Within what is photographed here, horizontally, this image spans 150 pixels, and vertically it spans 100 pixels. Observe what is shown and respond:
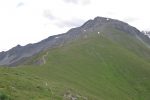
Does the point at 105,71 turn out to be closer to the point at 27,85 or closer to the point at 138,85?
the point at 138,85

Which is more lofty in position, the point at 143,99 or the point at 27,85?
the point at 27,85

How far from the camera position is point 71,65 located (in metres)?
152

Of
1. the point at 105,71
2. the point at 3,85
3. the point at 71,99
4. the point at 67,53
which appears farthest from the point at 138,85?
the point at 3,85

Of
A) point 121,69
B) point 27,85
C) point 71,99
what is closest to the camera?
point 27,85

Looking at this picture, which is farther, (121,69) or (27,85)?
(121,69)

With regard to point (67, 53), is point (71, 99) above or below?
below

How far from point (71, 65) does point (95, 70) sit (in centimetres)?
1723

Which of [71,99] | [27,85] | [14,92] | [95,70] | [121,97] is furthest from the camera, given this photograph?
[95,70]

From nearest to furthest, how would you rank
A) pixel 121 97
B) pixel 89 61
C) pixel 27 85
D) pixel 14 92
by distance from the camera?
pixel 14 92 → pixel 27 85 → pixel 121 97 → pixel 89 61

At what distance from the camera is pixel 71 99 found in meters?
73.7

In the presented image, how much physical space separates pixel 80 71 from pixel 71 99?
75.5 metres

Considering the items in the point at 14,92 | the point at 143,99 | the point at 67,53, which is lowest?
the point at 143,99

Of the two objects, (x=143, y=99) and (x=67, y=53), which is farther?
(x=67, y=53)

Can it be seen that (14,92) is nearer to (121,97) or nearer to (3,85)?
(3,85)
